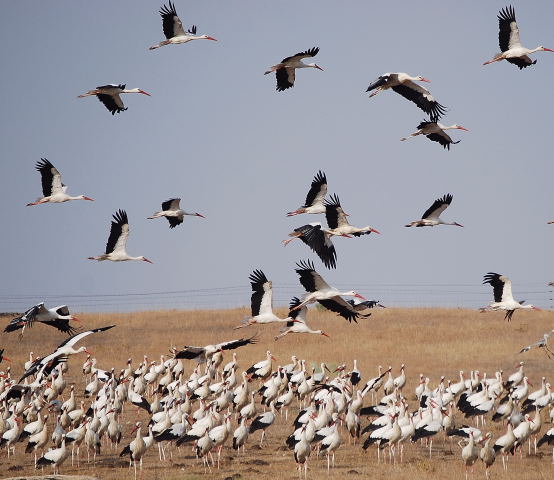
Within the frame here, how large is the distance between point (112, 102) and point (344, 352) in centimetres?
1184

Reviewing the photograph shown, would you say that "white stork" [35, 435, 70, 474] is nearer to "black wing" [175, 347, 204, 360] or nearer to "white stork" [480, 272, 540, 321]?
"black wing" [175, 347, 204, 360]

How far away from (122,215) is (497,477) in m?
8.49

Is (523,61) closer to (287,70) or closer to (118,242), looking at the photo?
(287,70)

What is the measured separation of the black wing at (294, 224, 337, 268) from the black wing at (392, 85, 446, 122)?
323 centimetres

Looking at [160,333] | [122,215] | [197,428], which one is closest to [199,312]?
[160,333]

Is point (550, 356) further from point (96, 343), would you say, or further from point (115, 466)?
point (115, 466)

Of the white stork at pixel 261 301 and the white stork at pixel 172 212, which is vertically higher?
the white stork at pixel 172 212

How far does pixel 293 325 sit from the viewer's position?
2200 cm

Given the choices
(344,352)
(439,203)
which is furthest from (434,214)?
(344,352)

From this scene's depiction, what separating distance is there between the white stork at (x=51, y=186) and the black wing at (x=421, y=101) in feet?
20.9

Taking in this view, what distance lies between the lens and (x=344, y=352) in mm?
28406


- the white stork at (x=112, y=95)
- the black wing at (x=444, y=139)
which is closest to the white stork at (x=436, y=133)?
the black wing at (x=444, y=139)

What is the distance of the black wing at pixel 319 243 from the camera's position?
→ 1669cm

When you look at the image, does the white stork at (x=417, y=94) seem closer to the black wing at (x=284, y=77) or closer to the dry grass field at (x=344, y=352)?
the black wing at (x=284, y=77)
